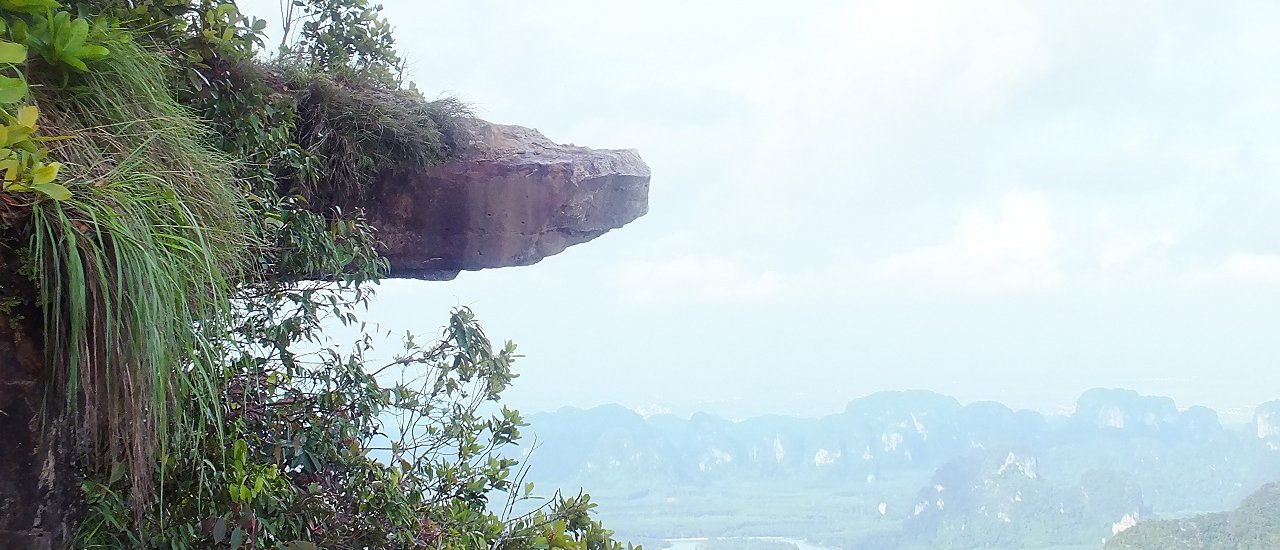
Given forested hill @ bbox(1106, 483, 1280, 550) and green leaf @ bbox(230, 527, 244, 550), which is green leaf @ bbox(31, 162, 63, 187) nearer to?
green leaf @ bbox(230, 527, 244, 550)

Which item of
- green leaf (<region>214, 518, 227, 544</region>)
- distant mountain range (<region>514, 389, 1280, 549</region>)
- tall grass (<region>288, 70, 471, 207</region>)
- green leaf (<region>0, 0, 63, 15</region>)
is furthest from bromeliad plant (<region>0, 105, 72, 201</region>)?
distant mountain range (<region>514, 389, 1280, 549</region>)

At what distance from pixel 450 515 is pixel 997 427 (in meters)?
21.1

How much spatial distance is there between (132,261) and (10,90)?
31 cm

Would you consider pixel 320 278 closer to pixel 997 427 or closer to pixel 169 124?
pixel 169 124

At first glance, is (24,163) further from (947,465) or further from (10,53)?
(947,465)

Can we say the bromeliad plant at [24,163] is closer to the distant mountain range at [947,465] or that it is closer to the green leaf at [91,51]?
the green leaf at [91,51]

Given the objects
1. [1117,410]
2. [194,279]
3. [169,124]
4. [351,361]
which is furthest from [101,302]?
[1117,410]

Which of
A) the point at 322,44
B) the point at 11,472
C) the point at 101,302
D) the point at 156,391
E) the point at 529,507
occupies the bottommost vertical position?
the point at 529,507

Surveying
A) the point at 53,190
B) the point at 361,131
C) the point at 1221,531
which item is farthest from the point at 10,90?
the point at 1221,531

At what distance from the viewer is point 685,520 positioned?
15.8m

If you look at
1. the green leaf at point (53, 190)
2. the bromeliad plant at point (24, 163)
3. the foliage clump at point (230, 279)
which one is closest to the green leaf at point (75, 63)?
the foliage clump at point (230, 279)

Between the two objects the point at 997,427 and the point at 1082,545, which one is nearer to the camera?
the point at 1082,545

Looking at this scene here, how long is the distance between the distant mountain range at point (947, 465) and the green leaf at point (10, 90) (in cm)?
822

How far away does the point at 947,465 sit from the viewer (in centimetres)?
1647
